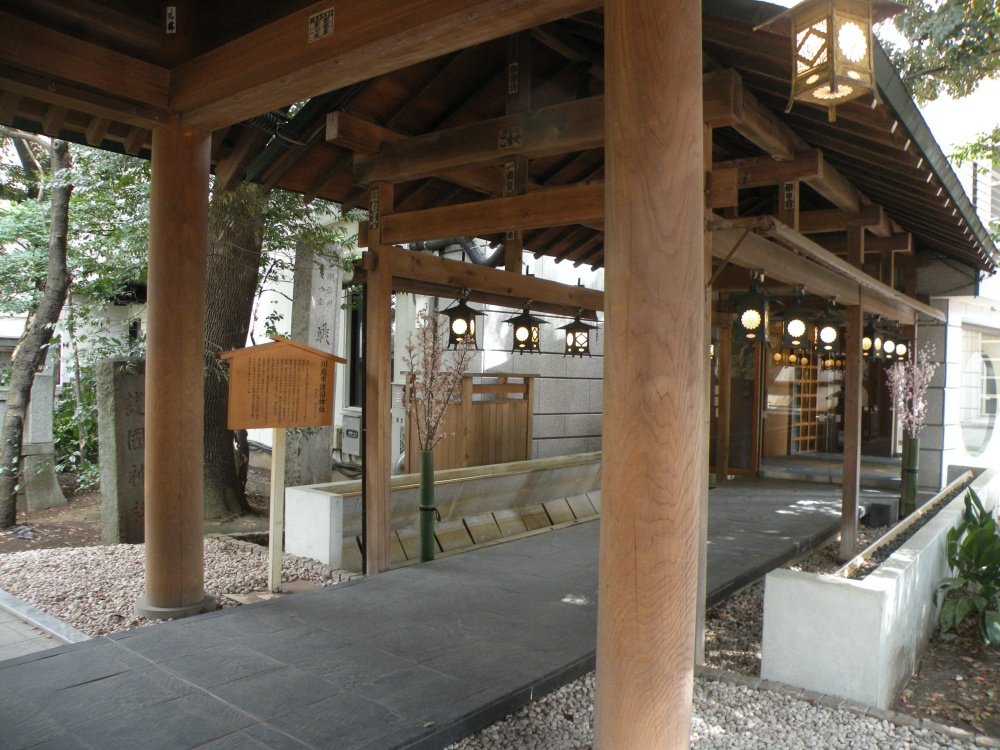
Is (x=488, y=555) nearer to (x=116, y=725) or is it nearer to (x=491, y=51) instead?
(x=116, y=725)

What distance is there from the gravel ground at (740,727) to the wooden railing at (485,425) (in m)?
6.06

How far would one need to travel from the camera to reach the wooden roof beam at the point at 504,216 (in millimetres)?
5121

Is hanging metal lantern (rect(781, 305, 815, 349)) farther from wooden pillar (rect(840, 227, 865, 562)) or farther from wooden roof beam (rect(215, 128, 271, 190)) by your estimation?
wooden roof beam (rect(215, 128, 271, 190))

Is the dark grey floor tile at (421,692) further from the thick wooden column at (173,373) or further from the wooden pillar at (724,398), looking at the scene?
the wooden pillar at (724,398)

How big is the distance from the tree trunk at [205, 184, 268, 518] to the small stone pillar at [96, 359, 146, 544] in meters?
1.38

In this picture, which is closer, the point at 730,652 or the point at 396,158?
the point at 730,652

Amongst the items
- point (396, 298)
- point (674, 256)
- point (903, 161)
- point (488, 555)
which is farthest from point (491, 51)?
point (396, 298)

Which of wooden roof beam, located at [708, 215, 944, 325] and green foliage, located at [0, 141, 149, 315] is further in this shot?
green foliage, located at [0, 141, 149, 315]

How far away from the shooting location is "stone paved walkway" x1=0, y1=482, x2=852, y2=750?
3.07 metres

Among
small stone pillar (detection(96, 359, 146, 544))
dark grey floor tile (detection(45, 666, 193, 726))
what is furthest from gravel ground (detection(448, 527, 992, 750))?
small stone pillar (detection(96, 359, 146, 544))

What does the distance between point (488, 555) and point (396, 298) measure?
A: 21.7 feet

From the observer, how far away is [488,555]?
6.38 meters

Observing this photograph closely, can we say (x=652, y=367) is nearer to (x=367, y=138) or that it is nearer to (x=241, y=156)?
(x=367, y=138)

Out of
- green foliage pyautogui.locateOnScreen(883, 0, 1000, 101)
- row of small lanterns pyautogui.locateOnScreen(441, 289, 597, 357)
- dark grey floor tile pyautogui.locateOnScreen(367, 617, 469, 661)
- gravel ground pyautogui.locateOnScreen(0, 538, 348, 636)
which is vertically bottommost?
gravel ground pyautogui.locateOnScreen(0, 538, 348, 636)
